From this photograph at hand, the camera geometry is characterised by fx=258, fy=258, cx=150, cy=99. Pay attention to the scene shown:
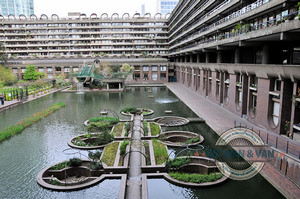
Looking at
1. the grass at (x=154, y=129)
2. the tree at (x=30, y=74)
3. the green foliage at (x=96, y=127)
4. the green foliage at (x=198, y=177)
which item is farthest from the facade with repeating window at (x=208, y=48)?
the green foliage at (x=96, y=127)

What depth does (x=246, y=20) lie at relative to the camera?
29.4m

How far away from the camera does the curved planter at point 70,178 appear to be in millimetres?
14656

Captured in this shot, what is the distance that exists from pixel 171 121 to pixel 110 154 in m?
11.6

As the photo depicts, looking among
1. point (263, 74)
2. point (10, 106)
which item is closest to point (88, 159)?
point (263, 74)

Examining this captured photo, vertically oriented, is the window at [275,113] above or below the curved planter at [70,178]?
above

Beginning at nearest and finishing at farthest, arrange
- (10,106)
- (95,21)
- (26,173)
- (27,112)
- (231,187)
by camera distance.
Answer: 1. (231,187)
2. (26,173)
3. (27,112)
4. (10,106)
5. (95,21)

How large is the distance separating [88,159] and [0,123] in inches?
689

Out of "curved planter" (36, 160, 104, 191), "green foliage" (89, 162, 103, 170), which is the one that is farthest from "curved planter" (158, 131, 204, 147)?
"curved planter" (36, 160, 104, 191)

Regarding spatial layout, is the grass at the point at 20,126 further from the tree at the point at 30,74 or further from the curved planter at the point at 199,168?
the tree at the point at 30,74

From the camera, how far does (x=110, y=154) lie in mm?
19234

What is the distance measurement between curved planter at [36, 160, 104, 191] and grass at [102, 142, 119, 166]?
4.35 ft

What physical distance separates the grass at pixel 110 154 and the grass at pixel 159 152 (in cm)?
303

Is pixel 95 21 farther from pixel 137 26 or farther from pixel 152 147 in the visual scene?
pixel 152 147

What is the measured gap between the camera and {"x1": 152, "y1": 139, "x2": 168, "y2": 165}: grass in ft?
59.1
